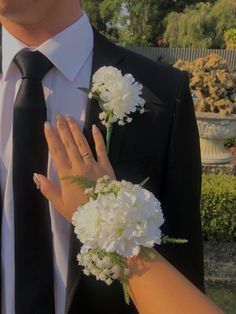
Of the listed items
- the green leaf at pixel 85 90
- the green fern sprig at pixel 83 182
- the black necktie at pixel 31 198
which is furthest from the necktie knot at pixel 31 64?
the green fern sprig at pixel 83 182

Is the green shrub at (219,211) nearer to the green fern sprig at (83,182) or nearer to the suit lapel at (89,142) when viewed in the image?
the suit lapel at (89,142)

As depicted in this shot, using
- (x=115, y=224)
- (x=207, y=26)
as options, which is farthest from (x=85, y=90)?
(x=207, y=26)

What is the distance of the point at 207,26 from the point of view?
26.9 meters

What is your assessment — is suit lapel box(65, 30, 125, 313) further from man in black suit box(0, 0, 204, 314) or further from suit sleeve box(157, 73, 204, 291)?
suit sleeve box(157, 73, 204, 291)

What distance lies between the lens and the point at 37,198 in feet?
4.80

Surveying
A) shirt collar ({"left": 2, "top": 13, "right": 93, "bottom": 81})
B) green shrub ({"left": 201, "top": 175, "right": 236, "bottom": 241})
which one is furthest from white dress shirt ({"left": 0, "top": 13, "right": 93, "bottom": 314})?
green shrub ({"left": 201, "top": 175, "right": 236, "bottom": 241})

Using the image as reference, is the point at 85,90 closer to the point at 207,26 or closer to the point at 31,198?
the point at 31,198

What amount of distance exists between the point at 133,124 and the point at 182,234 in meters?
0.44

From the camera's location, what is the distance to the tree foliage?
26672 millimetres

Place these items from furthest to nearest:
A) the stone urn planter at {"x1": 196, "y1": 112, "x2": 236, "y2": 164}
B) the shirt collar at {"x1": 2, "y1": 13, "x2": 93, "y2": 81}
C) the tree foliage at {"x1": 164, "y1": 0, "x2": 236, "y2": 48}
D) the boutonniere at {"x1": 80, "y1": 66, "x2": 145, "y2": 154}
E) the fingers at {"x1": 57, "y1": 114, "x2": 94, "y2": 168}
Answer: the tree foliage at {"x1": 164, "y1": 0, "x2": 236, "y2": 48}
the stone urn planter at {"x1": 196, "y1": 112, "x2": 236, "y2": 164}
the shirt collar at {"x1": 2, "y1": 13, "x2": 93, "y2": 81}
the boutonniere at {"x1": 80, "y1": 66, "x2": 145, "y2": 154}
the fingers at {"x1": 57, "y1": 114, "x2": 94, "y2": 168}

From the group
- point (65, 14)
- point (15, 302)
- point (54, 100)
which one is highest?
point (65, 14)

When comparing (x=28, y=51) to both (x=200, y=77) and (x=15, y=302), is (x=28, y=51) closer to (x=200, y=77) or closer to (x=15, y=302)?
(x=15, y=302)

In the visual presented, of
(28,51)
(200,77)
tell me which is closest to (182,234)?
(28,51)

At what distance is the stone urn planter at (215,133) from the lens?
6.12 metres
